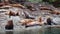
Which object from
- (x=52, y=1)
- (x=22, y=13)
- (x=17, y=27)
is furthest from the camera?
(x=52, y=1)

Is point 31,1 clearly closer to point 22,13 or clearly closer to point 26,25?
point 22,13

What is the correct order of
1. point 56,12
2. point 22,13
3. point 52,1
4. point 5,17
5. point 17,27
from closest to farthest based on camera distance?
point 17,27 → point 5,17 → point 22,13 → point 56,12 → point 52,1

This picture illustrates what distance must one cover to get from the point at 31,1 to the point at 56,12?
2839 millimetres

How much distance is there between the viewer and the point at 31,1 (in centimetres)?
2673

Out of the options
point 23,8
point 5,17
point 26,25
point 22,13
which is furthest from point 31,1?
point 26,25

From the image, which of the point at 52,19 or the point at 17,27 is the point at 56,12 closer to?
the point at 52,19

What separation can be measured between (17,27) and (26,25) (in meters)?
0.65

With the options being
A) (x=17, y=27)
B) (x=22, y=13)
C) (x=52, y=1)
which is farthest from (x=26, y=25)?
(x=52, y=1)

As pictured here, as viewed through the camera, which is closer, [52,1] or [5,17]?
[5,17]

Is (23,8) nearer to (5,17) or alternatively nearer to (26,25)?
(5,17)

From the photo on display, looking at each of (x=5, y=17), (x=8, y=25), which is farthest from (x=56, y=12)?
(x=8, y=25)

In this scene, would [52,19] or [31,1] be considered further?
[31,1]

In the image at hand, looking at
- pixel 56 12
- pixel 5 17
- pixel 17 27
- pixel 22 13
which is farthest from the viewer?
pixel 56 12

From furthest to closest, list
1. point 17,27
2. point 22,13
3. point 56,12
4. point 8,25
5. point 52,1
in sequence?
point 52,1
point 56,12
point 22,13
point 17,27
point 8,25
